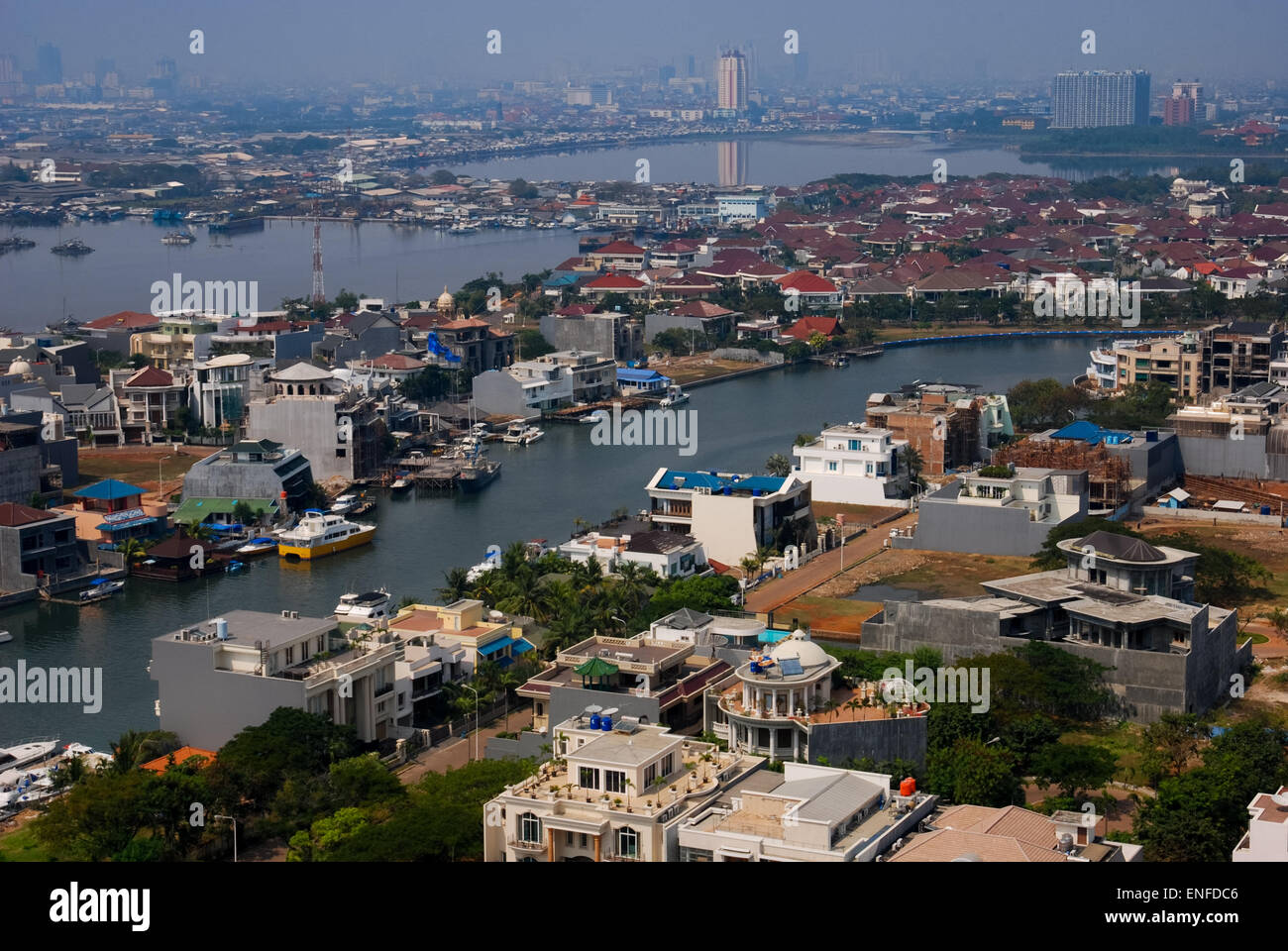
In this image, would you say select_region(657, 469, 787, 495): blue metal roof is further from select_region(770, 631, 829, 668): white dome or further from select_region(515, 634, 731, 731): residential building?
select_region(770, 631, 829, 668): white dome

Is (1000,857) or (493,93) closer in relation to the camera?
(1000,857)

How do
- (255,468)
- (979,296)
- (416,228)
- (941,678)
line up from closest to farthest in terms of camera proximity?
(941,678)
(255,468)
(979,296)
(416,228)

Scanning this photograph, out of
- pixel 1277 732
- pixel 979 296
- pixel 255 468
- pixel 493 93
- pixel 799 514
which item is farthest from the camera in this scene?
pixel 493 93

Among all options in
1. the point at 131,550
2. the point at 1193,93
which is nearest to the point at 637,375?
the point at 131,550

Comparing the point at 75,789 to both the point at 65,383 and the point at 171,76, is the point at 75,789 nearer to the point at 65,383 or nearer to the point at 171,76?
the point at 65,383

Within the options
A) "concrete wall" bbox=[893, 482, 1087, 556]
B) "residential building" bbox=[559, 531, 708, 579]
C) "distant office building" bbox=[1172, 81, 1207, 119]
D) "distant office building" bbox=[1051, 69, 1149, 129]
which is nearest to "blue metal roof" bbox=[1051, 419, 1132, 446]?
"concrete wall" bbox=[893, 482, 1087, 556]
